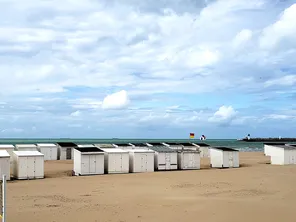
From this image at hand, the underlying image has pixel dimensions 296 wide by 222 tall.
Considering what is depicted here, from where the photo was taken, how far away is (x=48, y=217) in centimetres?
1605

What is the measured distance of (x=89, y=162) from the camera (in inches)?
1251

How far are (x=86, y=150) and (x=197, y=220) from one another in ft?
61.1

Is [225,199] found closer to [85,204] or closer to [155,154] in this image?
[85,204]

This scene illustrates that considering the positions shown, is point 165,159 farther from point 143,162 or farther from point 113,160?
point 113,160

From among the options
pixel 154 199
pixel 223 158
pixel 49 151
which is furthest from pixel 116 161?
pixel 49 151

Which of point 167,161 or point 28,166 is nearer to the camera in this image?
point 28,166

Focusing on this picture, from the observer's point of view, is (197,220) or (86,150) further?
(86,150)

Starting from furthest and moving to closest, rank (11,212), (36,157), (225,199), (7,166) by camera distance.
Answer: (36,157) < (7,166) < (225,199) < (11,212)

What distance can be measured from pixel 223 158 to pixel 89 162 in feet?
48.3

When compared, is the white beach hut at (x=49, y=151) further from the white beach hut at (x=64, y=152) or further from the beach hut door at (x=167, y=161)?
the beach hut door at (x=167, y=161)

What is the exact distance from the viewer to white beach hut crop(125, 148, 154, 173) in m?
34.0

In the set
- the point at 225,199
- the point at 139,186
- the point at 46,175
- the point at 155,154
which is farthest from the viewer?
the point at 155,154

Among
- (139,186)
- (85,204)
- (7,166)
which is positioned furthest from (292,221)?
(7,166)

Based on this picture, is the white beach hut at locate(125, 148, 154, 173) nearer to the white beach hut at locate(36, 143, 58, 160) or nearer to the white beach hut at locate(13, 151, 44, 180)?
the white beach hut at locate(13, 151, 44, 180)
